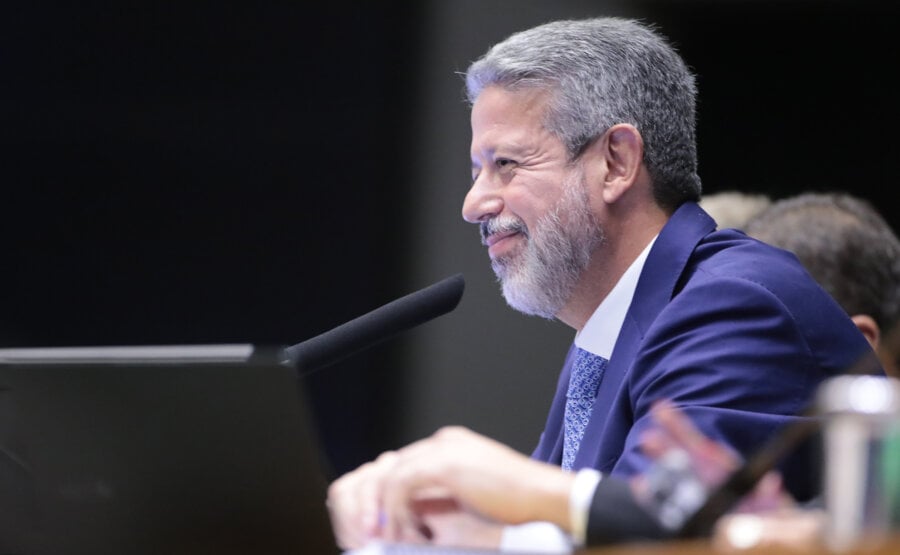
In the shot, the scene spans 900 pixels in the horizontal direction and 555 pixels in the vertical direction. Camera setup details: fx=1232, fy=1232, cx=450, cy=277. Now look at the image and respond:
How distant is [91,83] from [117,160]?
0.64 ft

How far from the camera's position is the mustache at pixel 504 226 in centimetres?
169

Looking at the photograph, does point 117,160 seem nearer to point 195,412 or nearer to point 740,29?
point 740,29

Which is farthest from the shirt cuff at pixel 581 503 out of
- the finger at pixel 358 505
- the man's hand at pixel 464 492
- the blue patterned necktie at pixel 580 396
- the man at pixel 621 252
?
the blue patterned necktie at pixel 580 396

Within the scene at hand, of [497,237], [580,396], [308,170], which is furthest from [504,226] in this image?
[308,170]

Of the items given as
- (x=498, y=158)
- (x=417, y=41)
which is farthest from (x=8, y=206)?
(x=498, y=158)

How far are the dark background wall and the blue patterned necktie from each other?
1.42 m

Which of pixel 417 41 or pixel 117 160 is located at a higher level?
pixel 417 41

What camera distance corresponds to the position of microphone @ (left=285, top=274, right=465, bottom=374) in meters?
1.26

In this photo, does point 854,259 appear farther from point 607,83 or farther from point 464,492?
point 464,492

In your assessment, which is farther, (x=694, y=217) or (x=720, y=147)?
(x=720, y=147)

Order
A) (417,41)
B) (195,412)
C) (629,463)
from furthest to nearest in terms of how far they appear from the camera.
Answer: (417,41), (629,463), (195,412)

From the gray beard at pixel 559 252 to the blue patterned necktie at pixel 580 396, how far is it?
0.32 ft

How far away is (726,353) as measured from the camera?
1267 mm

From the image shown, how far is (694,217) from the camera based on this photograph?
1607 mm
